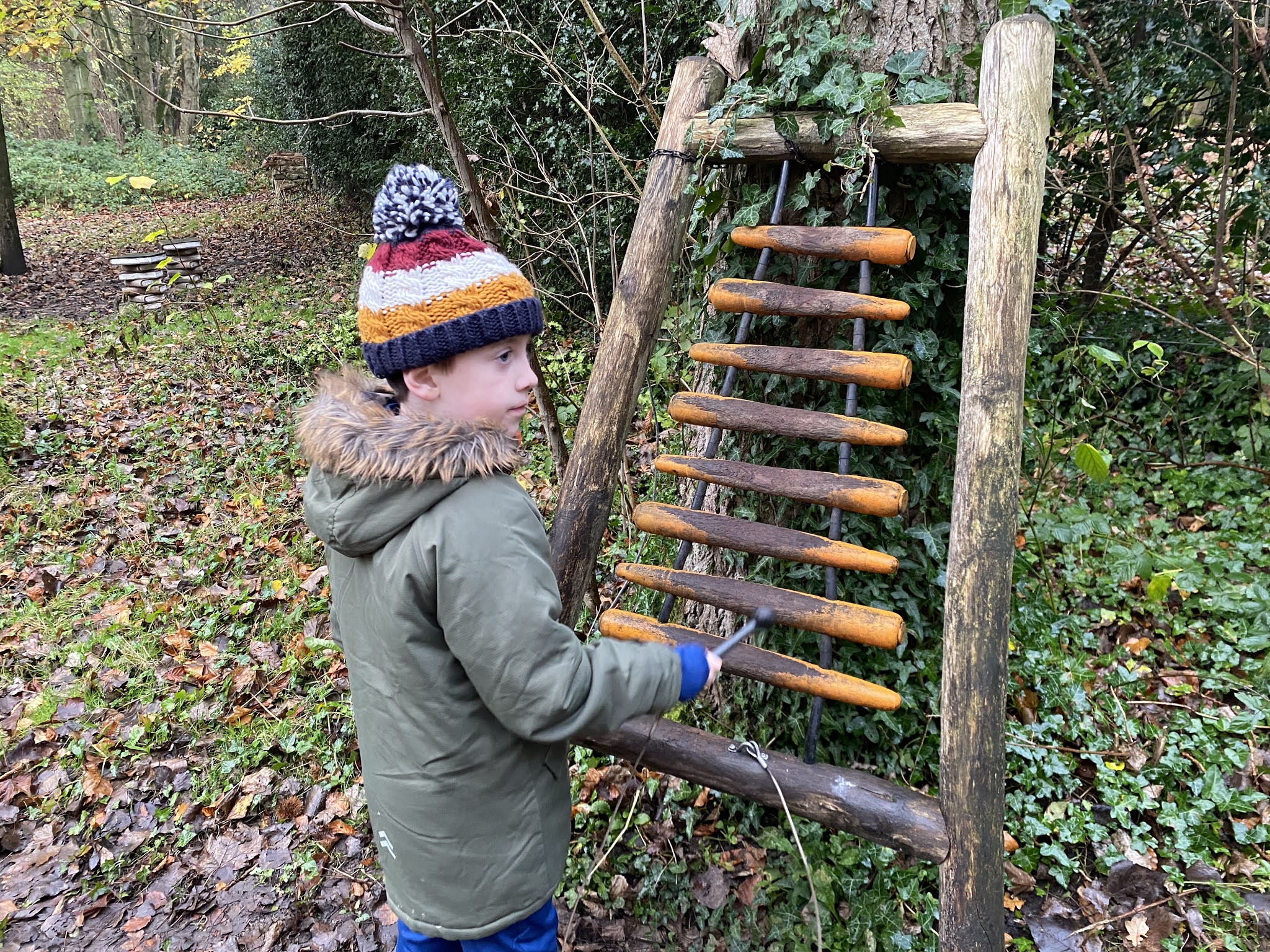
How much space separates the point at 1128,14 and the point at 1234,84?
83cm

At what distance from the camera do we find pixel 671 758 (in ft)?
6.59

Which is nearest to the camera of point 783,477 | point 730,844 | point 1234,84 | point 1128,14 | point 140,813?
point 783,477

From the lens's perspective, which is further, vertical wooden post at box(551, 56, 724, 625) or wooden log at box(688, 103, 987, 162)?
vertical wooden post at box(551, 56, 724, 625)

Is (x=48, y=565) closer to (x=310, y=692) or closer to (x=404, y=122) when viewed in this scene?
(x=310, y=692)

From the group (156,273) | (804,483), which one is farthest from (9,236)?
(804,483)

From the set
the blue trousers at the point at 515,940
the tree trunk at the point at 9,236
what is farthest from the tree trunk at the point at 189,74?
the blue trousers at the point at 515,940

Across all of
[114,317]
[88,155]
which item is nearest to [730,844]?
[114,317]

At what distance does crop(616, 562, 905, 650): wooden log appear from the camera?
6.33 ft

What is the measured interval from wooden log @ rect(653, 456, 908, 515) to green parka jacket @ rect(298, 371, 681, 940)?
0.81 metres

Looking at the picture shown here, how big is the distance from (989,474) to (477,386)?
1.35 meters

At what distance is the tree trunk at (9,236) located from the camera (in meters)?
10.2

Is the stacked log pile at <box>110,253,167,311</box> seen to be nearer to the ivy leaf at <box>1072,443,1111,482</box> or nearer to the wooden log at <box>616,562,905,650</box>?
the wooden log at <box>616,562,905,650</box>

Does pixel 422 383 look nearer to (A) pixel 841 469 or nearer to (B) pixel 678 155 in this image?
(A) pixel 841 469

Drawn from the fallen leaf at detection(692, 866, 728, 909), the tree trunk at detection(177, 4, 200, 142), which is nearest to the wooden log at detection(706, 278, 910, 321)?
the fallen leaf at detection(692, 866, 728, 909)
